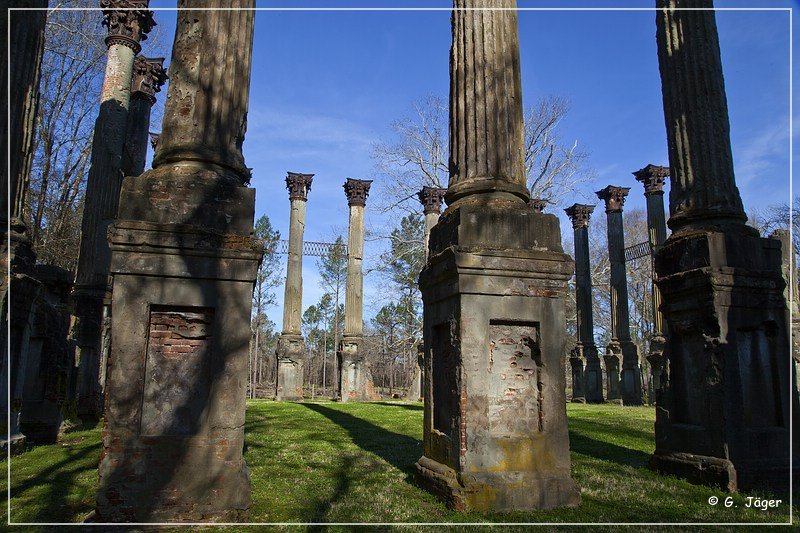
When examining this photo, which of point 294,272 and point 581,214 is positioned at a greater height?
point 581,214

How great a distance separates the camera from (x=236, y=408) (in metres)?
4.77

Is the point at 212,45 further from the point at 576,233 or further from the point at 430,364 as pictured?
the point at 576,233

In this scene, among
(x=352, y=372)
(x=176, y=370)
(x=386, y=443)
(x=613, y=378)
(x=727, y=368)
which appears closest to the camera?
(x=176, y=370)

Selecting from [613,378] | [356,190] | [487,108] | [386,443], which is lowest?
[613,378]

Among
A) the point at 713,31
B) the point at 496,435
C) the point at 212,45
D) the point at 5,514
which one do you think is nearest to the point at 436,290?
the point at 496,435

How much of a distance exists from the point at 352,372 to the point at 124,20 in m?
16.4

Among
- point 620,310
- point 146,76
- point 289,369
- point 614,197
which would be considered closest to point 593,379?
point 620,310

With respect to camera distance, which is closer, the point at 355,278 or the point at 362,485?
the point at 362,485

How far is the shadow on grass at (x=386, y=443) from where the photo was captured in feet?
24.4

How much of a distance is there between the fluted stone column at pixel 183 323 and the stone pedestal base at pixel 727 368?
209 inches

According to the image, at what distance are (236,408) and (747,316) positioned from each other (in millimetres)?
6087

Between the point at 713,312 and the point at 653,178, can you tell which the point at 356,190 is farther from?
the point at 713,312

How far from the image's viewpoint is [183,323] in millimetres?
4883

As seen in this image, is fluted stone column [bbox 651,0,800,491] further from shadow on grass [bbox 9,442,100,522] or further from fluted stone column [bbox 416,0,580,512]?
shadow on grass [bbox 9,442,100,522]
